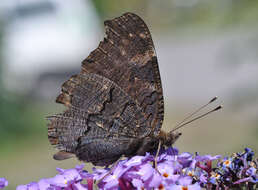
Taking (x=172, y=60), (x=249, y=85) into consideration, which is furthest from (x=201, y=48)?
(x=249, y=85)

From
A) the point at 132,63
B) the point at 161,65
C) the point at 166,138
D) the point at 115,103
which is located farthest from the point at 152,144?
the point at 161,65

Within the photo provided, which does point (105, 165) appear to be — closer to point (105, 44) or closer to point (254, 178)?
point (105, 44)

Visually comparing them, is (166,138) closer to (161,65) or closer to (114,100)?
(114,100)

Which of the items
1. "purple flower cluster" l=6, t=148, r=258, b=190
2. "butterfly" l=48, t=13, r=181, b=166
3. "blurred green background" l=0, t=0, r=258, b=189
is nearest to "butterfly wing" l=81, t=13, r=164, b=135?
"butterfly" l=48, t=13, r=181, b=166

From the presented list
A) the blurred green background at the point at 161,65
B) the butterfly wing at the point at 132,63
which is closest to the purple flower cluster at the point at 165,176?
the butterfly wing at the point at 132,63

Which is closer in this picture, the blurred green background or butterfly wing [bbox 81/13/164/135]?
butterfly wing [bbox 81/13/164/135]

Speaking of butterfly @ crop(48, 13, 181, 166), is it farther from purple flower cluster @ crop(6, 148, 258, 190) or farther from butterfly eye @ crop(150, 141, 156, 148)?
purple flower cluster @ crop(6, 148, 258, 190)
